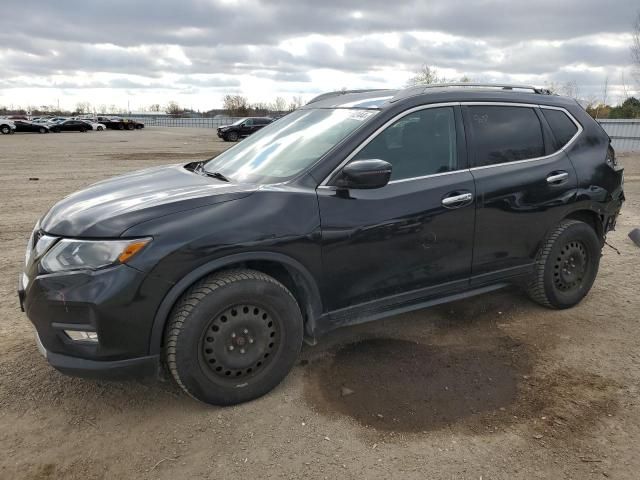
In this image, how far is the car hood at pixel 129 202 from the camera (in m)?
2.76

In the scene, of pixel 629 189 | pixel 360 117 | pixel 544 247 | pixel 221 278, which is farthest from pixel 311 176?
pixel 629 189

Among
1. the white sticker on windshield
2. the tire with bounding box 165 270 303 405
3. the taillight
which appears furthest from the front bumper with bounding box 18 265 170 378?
the taillight

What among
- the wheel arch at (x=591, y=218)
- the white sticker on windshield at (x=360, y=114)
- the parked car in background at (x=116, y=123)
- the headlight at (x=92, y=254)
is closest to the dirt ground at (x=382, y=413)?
the wheel arch at (x=591, y=218)

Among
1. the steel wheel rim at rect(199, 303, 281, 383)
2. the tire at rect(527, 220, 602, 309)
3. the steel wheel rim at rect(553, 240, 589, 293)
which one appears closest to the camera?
the steel wheel rim at rect(199, 303, 281, 383)

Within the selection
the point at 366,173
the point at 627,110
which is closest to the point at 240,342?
the point at 366,173

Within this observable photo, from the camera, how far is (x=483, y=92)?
3965mm

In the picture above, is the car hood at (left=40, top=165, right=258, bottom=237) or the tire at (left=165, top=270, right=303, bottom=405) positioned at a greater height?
the car hood at (left=40, top=165, right=258, bottom=237)

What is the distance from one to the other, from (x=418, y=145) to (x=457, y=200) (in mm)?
472

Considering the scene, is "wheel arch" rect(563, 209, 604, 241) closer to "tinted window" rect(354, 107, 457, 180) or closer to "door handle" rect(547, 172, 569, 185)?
"door handle" rect(547, 172, 569, 185)

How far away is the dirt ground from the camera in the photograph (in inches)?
102

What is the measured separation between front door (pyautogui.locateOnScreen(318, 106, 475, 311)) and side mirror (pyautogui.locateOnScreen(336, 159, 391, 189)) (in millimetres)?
114

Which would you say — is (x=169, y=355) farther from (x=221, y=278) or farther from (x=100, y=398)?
(x=100, y=398)

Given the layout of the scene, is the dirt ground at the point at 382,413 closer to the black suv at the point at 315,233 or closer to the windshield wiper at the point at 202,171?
the black suv at the point at 315,233

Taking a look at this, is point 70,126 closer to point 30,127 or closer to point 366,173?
point 30,127
